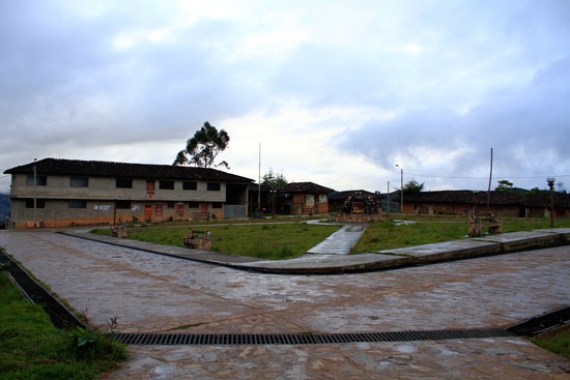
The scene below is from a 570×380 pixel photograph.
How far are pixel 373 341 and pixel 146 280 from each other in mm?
5459

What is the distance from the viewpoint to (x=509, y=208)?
50.2 m

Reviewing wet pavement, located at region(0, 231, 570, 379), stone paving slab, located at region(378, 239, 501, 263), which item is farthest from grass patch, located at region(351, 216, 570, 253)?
wet pavement, located at region(0, 231, 570, 379)

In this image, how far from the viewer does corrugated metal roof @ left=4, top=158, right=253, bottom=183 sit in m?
42.2

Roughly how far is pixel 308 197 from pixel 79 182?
2872 cm

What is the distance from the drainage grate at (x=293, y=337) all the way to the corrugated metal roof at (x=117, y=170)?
42.1m

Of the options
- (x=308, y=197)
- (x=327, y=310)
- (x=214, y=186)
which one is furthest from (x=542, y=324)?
(x=308, y=197)

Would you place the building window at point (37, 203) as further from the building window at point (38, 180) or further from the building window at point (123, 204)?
the building window at point (123, 204)

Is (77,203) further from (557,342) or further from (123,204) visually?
(557,342)

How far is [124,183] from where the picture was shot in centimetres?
4631

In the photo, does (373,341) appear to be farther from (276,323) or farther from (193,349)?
(193,349)

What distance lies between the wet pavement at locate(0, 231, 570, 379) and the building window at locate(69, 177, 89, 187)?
116 feet

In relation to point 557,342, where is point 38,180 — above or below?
above

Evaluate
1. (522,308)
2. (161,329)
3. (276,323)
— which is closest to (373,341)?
(276,323)

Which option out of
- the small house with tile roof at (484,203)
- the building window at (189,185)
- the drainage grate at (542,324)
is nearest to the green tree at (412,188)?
the small house with tile roof at (484,203)
